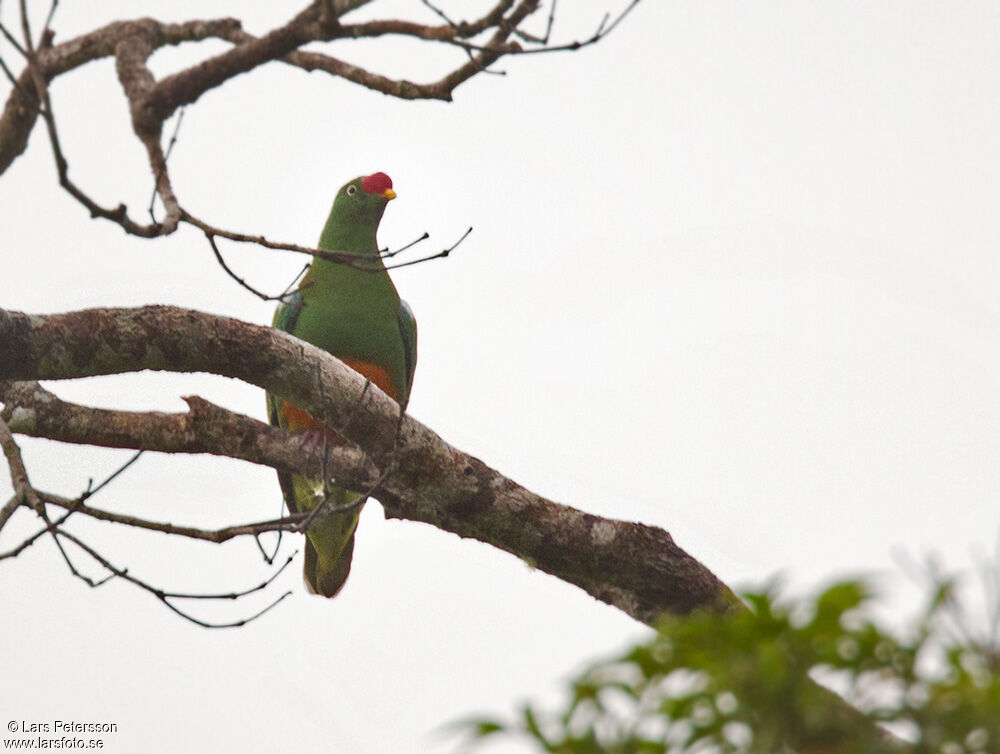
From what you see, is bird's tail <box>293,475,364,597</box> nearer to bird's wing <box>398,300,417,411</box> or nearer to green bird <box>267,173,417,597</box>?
green bird <box>267,173,417,597</box>

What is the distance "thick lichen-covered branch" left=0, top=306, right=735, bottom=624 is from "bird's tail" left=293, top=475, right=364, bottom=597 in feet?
4.20

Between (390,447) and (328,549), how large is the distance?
1.59 m

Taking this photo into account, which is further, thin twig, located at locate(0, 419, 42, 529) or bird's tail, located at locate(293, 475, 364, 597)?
bird's tail, located at locate(293, 475, 364, 597)

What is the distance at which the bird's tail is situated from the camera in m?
4.36

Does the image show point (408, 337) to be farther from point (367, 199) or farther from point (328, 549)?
point (328, 549)

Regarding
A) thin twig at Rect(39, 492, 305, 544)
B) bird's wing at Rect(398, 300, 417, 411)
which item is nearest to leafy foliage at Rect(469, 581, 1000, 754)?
thin twig at Rect(39, 492, 305, 544)

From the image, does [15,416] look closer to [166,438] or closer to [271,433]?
[166,438]

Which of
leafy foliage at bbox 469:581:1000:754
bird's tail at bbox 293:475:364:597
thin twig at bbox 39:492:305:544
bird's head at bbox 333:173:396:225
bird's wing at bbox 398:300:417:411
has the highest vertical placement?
bird's head at bbox 333:173:396:225

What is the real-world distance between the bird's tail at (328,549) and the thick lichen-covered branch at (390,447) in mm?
1281

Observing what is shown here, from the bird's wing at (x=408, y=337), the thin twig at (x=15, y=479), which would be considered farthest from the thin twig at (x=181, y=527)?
the bird's wing at (x=408, y=337)

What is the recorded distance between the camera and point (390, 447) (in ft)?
9.89

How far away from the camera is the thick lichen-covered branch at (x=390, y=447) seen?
282 cm

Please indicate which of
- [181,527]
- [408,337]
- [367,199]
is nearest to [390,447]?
[181,527]

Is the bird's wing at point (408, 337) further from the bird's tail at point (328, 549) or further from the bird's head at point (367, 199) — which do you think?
the bird's tail at point (328, 549)
